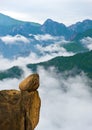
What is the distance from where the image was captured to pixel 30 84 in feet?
174

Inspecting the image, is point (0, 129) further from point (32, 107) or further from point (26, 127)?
point (32, 107)

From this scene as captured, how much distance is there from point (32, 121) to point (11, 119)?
7014mm

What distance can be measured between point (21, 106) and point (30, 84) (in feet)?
14.9

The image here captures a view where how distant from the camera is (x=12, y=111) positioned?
157 ft

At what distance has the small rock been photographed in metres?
52.8

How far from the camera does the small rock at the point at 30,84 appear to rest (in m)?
52.8

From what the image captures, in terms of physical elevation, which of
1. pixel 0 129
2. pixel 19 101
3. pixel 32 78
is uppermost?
pixel 32 78

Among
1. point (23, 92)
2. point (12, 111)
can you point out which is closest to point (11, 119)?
point (12, 111)

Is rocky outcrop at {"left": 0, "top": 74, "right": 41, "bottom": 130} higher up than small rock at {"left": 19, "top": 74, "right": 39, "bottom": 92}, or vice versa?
small rock at {"left": 19, "top": 74, "right": 39, "bottom": 92}

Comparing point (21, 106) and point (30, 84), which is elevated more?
point (30, 84)

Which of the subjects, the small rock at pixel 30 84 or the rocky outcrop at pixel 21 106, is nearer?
the rocky outcrop at pixel 21 106

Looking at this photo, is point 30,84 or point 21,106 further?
point 30,84

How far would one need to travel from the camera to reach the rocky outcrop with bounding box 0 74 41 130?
47250 millimetres

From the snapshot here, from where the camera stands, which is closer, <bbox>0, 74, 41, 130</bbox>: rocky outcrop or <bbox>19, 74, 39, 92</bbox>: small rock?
<bbox>0, 74, 41, 130</bbox>: rocky outcrop
